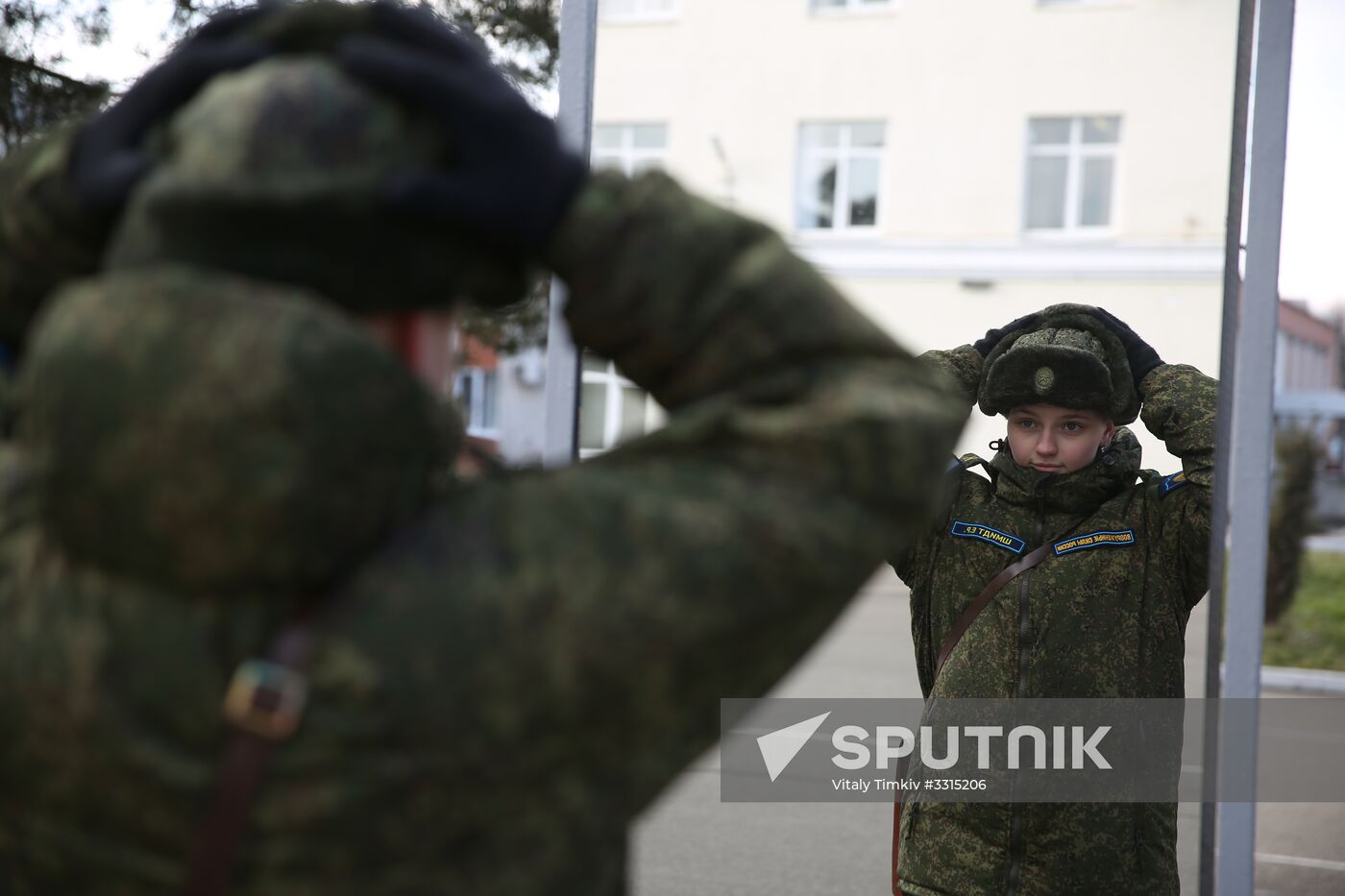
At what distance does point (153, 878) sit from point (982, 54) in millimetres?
3242

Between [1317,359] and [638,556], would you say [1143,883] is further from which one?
[1317,359]

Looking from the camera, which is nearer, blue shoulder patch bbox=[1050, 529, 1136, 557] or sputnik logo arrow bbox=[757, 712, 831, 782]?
blue shoulder patch bbox=[1050, 529, 1136, 557]

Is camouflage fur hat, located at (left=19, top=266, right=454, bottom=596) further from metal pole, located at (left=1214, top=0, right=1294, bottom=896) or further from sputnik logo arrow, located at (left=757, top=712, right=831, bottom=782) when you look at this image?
sputnik logo arrow, located at (left=757, top=712, right=831, bottom=782)

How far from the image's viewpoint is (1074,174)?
512 cm

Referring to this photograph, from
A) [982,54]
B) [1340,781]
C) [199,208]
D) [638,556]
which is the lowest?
[1340,781]

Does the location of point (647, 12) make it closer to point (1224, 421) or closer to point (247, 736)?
point (1224, 421)

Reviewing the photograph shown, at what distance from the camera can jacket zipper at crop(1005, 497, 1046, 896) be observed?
2469 millimetres

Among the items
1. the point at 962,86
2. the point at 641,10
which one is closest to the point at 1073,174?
the point at 962,86

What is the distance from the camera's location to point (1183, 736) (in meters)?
2.58

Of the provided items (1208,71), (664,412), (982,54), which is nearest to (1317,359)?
(982,54)

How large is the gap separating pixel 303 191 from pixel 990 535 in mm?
2044

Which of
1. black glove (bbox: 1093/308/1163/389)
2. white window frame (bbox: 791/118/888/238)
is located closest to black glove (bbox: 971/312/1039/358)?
black glove (bbox: 1093/308/1163/389)

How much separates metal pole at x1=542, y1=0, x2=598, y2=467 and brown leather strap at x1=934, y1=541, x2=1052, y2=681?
33.8 inches

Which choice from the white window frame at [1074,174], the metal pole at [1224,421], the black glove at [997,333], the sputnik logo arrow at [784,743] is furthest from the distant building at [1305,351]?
the sputnik logo arrow at [784,743]
